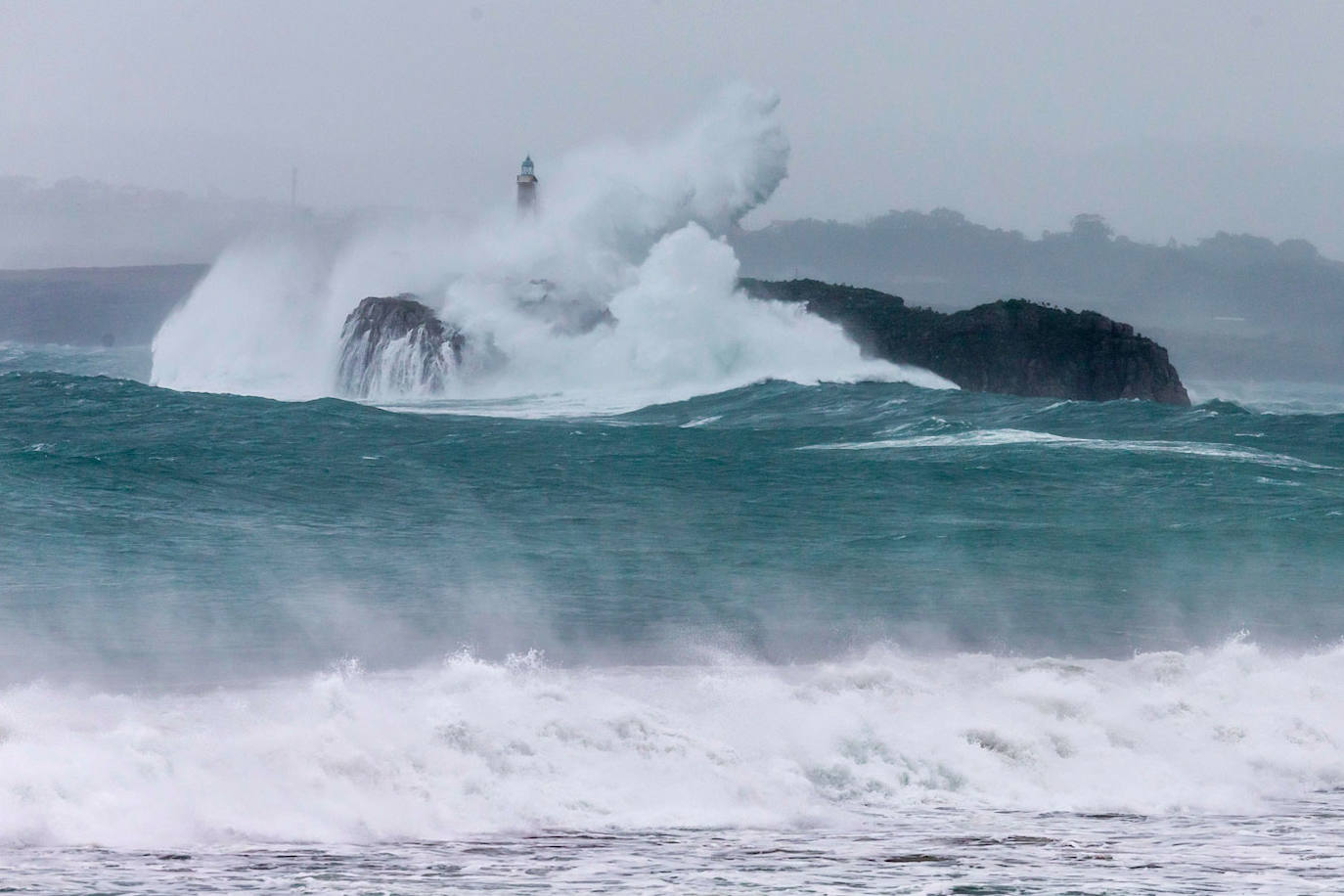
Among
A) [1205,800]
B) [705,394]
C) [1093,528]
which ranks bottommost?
[1205,800]

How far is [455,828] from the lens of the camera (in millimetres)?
9711

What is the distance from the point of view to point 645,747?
438 inches

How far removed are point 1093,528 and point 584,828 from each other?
13745 millimetres

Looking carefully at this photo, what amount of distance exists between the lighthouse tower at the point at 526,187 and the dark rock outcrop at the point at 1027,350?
13.3 m

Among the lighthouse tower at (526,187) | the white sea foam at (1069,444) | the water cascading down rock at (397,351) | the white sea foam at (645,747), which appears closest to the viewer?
the white sea foam at (645,747)

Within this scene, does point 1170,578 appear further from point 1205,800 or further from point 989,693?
point 1205,800

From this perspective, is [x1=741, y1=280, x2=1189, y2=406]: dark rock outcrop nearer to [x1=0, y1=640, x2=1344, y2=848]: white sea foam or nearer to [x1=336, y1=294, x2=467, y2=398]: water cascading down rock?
[x1=336, y1=294, x2=467, y2=398]: water cascading down rock

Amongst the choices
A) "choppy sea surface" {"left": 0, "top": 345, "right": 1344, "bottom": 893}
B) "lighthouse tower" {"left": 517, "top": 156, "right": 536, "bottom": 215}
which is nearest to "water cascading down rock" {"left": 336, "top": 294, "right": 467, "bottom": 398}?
"lighthouse tower" {"left": 517, "top": 156, "right": 536, "bottom": 215}

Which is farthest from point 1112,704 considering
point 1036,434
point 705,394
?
point 705,394

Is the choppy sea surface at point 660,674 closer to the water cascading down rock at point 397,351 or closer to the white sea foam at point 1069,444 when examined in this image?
the white sea foam at point 1069,444

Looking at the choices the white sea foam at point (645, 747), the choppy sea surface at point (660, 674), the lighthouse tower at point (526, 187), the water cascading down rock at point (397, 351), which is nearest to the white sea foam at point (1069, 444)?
the choppy sea surface at point (660, 674)

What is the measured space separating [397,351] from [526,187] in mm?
14156

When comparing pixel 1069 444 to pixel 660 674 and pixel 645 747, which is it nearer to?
pixel 660 674

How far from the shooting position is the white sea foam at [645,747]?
969 centimetres
